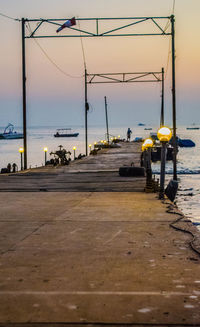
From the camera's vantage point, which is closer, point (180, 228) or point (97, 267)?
point (97, 267)

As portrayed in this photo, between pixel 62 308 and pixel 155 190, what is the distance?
976cm

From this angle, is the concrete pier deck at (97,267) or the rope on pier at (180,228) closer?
the concrete pier deck at (97,267)

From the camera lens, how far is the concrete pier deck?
4086 mm

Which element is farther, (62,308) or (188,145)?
(188,145)

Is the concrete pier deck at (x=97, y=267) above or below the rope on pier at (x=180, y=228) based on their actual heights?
below

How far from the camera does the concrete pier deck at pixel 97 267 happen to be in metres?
4.09

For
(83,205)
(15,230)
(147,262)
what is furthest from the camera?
(83,205)

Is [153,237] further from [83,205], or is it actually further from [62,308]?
[83,205]

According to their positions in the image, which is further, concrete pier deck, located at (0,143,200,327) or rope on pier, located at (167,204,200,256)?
rope on pier, located at (167,204,200,256)

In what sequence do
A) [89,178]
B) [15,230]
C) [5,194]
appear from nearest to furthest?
[15,230] < [5,194] < [89,178]

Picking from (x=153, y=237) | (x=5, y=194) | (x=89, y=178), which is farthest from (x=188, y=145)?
(x=153, y=237)

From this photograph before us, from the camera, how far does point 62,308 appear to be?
4207 millimetres

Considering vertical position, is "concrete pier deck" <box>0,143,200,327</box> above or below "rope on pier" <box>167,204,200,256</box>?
below

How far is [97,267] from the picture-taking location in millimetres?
5480
